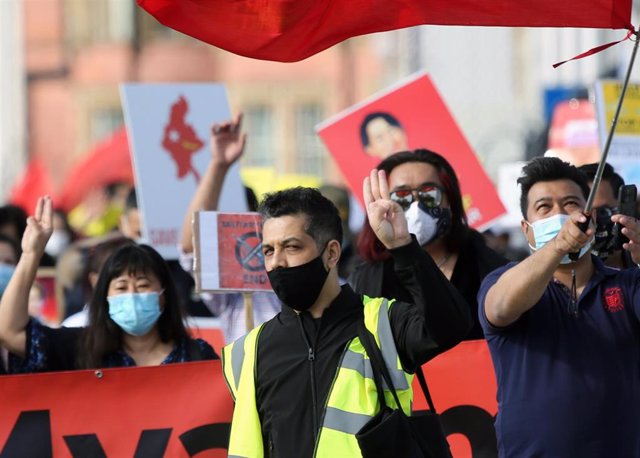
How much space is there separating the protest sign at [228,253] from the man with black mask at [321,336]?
1.42 m

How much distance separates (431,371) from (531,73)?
1139 inches

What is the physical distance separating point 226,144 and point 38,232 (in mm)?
1389

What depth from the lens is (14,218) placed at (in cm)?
946

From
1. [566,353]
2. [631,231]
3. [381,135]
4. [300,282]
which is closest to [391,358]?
[300,282]

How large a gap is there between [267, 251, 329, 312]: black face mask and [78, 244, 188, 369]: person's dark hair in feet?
5.20

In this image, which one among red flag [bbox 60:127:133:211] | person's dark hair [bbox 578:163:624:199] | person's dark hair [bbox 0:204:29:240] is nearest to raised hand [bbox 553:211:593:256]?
person's dark hair [bbox 578:163:624:199]

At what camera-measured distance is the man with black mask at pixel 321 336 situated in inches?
200

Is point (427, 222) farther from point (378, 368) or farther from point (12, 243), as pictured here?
point (12, 243)

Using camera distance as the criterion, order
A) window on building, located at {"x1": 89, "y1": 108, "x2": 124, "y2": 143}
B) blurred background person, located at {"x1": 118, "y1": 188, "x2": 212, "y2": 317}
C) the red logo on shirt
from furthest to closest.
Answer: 1. window on building, located at {"x1": 89, "y1": 108, "x2": 124, "y2": 143}
2. blurred background person, located at {"x1": 118, "y1": 188, "x2": 212, "y2": 317}
3. the red logo on shirt

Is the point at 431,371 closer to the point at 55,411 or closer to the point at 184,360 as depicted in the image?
the point at 184,360

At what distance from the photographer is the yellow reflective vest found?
5.16 m

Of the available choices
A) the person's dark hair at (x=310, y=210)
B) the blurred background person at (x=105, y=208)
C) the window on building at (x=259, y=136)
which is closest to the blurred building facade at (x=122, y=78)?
the window on building at (x=259, y=136)

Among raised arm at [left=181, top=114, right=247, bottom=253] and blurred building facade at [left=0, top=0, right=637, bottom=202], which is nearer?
raised arm at [left=181, top=114, right=247, bottom=253]

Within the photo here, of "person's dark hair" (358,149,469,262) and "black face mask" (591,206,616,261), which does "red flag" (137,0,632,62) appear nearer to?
"person's dark hair" (358,149,469,262)
